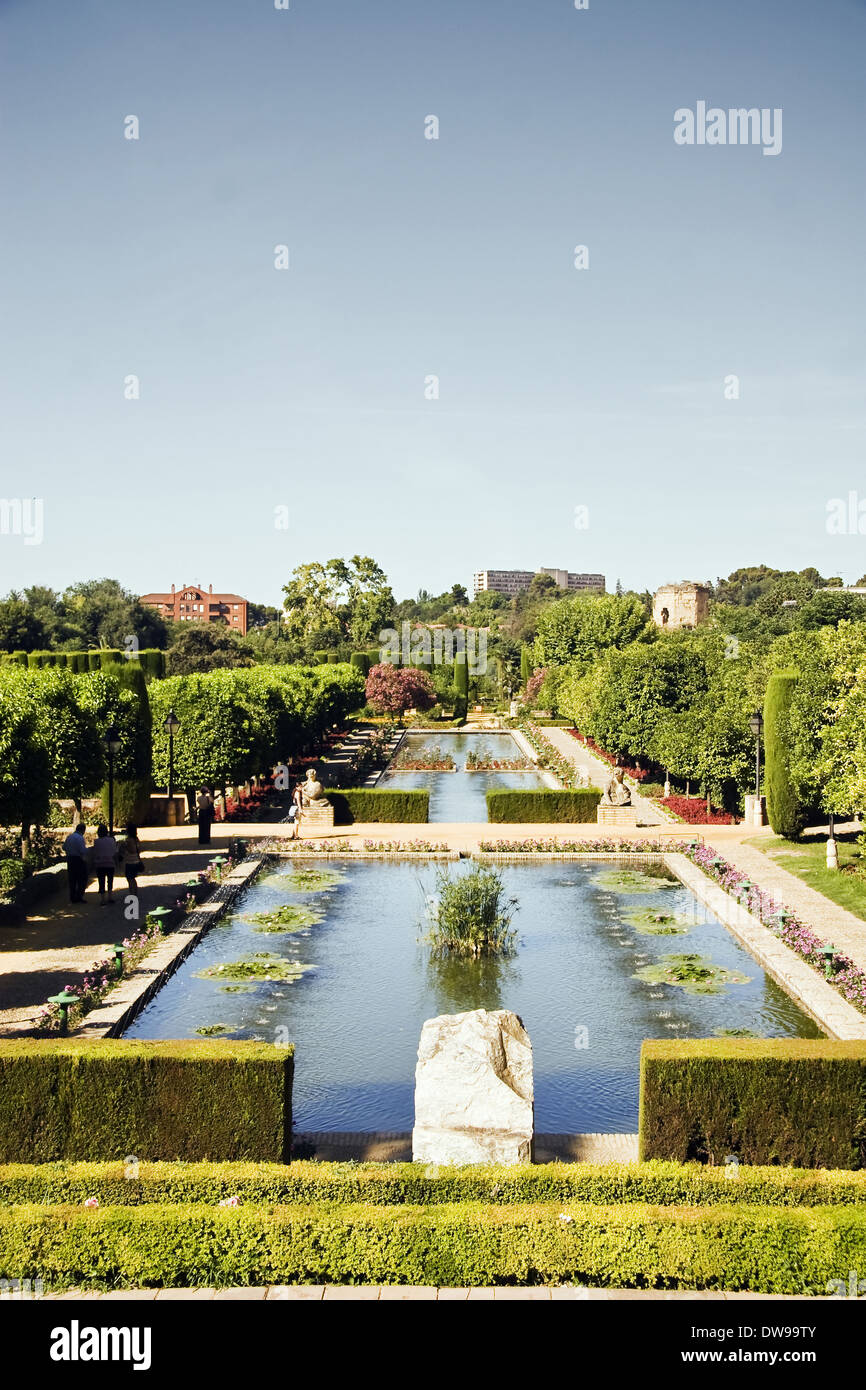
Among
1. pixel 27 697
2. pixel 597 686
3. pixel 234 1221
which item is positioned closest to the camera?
pixel 234 1221

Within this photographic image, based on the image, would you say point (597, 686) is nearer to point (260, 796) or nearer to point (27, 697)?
point (260, 796)

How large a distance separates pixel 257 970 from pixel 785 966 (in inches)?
283

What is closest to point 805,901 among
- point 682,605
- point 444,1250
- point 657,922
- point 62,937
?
point 657,922

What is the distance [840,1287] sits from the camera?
8.00m

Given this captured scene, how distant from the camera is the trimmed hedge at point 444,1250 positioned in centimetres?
807

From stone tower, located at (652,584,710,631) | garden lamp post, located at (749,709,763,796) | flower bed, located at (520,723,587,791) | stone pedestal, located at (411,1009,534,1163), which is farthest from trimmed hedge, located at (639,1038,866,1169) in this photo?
stone tower, located at (652,584,710,631)

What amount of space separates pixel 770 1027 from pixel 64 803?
24.8m

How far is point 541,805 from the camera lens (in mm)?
29906

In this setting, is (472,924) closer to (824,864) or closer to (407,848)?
(407,848)

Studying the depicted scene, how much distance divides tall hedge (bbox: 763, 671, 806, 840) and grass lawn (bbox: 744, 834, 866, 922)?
0.49 meters

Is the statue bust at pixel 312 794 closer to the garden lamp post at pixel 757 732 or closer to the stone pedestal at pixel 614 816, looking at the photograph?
the stone pedestal at pixel 614 816

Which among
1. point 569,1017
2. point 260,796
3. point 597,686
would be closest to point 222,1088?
point 569,1017

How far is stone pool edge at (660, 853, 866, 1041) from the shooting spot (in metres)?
13.6
